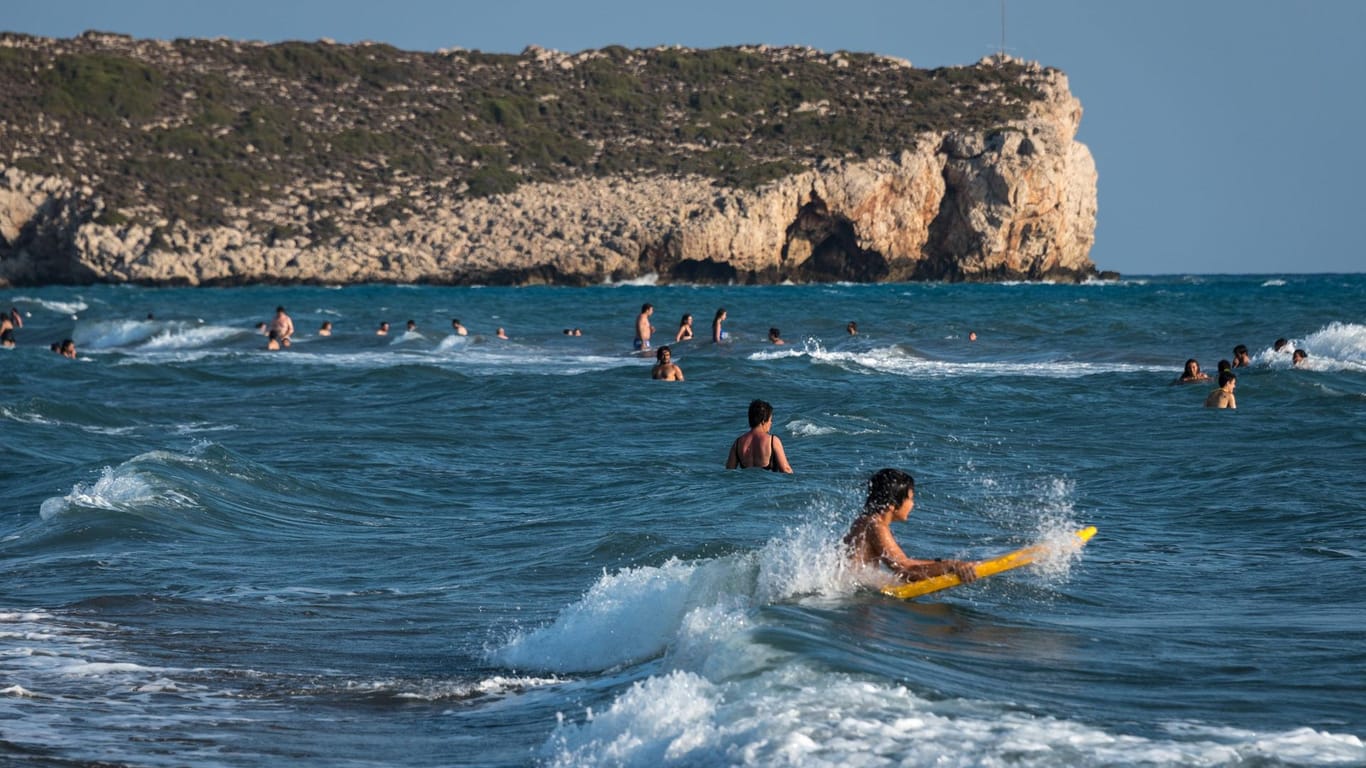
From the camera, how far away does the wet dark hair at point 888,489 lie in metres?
8.34

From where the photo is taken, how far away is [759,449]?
548 inches

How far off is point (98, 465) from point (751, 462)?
6.19m

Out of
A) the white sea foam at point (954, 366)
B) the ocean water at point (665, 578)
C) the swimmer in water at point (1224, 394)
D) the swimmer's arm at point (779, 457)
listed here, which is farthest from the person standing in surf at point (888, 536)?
the white sea foam at point (954, 366)

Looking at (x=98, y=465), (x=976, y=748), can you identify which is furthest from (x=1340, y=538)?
(x=98, y=465)

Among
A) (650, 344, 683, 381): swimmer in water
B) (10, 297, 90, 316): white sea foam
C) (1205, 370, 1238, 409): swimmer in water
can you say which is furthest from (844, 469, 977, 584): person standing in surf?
(10, 297, 90, 316): white sea foam

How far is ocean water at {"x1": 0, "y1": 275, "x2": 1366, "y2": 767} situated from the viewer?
611cm

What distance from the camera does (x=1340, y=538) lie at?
11211 mm

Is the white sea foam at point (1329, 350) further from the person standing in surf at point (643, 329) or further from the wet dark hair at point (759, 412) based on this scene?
the wet dark hair at point (759, 412)

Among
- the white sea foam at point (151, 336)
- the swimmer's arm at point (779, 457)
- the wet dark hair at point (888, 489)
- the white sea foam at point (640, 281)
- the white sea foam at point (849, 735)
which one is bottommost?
the white sea foam at point (151, 336)

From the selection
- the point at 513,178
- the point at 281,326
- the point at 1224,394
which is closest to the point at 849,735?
the point at 1224,394

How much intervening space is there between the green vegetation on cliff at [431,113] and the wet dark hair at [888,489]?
84551 millimetres

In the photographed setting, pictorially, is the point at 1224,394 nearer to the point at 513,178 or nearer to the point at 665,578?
the point at 665,578

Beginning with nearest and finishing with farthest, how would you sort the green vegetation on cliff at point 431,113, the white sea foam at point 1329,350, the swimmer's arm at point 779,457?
the swimmer's arm at point 779,457 < the white sea foam at point 1329,350 < the green vegetation on cliff at point 431,113

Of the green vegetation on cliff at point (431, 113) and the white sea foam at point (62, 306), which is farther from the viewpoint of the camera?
the green vegetation on cliff at point (431, 113)
